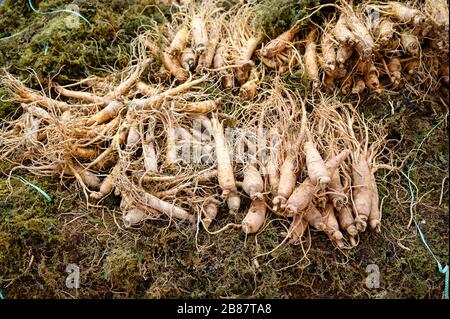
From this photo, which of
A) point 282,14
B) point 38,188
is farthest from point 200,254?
point 282,14

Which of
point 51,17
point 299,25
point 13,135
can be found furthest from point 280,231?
point 51,17

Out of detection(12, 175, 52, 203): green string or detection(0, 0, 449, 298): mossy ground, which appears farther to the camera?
detection(12, 175, 52, 203): green string

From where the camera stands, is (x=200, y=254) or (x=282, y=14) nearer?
(x=200, y=254)

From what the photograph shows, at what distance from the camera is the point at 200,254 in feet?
8.03

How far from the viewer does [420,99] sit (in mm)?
3041

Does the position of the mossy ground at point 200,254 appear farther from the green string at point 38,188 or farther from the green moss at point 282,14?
the green moss at point 282,14

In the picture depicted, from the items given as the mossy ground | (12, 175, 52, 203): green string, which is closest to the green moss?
the mossy ground

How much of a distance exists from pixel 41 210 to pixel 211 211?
3.36 ft

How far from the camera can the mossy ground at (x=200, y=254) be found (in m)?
2.35

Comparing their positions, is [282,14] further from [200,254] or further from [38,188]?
[38,188]

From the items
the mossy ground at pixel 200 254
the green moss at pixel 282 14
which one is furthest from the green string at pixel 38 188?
the green moss at pixel 282 14

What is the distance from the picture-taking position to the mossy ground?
2.35 meters

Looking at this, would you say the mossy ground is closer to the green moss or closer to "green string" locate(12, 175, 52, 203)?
"green string" locate(12, 175, 52, 203)
